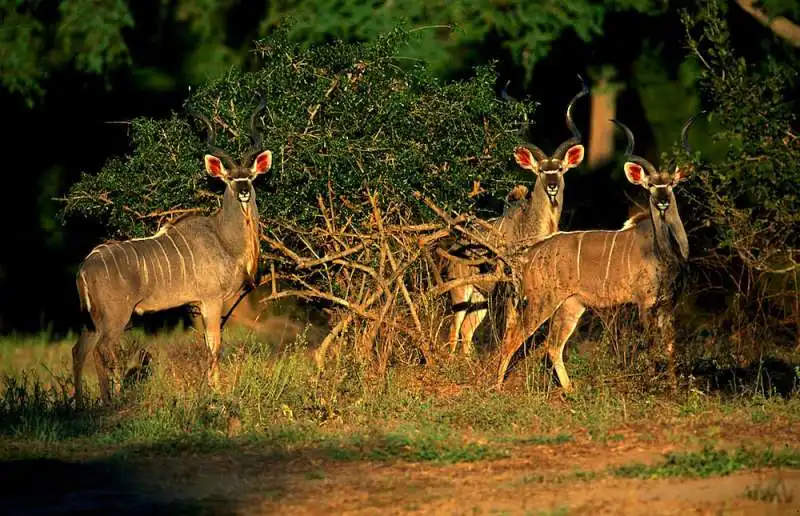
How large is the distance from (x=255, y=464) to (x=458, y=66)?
20.3 ft

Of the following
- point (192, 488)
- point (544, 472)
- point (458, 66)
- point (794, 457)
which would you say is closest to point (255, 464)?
point (192, 488)

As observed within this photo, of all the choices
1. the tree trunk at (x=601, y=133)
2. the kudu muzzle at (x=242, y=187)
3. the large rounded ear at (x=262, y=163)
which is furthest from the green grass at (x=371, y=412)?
the tree trunk at (x=601, y=133)

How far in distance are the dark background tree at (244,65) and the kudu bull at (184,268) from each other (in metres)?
1.08

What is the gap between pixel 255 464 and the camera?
21.6 feet

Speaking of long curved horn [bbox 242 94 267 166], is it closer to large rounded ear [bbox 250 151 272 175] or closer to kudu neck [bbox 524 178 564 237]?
large rounded ear [bbox 250 151 272 175]

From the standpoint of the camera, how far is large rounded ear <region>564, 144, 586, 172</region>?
10125mm

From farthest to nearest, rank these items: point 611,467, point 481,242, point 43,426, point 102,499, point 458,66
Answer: point 458,66
point 481,242
point 43,426
point 611,467
point 102,499

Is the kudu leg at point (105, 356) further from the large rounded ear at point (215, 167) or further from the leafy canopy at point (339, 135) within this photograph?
the large rounded ear at point (215, 167)

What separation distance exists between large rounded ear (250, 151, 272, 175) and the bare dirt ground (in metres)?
2.34

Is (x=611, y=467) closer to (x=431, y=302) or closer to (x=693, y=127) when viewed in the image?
(x=431, y=302)

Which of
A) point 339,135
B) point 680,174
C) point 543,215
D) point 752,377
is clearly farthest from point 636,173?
point 339,135

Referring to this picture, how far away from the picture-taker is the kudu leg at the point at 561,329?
8.75m

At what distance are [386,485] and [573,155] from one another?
455 centimetres

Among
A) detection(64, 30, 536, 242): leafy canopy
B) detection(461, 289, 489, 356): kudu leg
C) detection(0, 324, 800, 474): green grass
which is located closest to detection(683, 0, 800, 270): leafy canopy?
detection(0, 324, 800, 474): green grass
